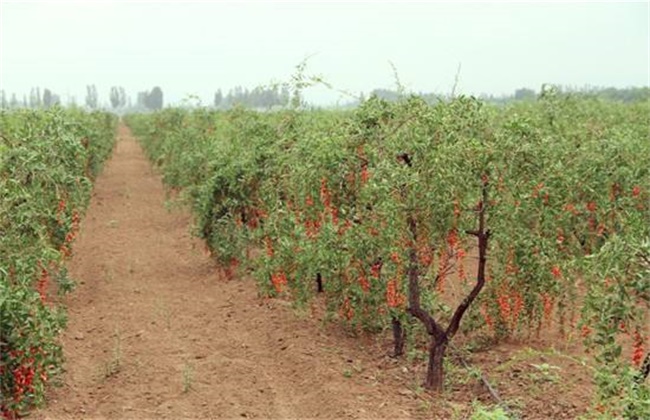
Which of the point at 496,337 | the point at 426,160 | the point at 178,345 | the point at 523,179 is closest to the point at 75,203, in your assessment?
the point at 178,345

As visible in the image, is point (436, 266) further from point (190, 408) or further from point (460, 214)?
point (190, 408)

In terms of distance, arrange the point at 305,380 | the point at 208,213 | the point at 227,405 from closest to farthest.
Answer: the point at 227,405 < the point at 305,380 < the point at 208,213

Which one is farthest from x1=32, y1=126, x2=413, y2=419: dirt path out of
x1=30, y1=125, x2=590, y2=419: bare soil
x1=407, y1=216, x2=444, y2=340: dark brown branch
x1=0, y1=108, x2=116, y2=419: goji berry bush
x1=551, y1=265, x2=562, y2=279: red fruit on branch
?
x1=551, y1=265, x2=562, y2=279: red fruit on branch

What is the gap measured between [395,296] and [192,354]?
295cm

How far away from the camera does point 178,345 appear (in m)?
10.1

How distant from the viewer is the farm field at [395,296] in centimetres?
704

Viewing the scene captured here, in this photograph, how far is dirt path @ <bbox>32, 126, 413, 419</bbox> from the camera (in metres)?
8.12

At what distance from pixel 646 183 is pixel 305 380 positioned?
5.06 meters

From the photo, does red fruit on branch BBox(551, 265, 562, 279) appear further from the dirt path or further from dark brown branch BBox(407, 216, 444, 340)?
the dirt path

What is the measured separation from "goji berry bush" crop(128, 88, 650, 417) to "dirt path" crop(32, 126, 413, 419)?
2.36ft


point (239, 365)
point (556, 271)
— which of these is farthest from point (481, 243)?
point (239, 365)

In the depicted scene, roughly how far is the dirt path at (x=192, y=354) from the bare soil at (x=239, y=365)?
0.02 metres

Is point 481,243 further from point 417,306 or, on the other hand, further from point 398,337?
point 398,337

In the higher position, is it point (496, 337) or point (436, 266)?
point (436, 266)
